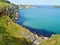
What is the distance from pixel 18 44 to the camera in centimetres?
7900

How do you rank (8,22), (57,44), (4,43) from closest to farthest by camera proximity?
(4,43), (57,44), (8,22)

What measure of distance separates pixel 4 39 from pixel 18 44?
633cm

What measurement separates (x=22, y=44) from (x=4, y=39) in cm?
959

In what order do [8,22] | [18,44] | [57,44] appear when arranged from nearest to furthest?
[18,44] → [57,44] → [8,22]

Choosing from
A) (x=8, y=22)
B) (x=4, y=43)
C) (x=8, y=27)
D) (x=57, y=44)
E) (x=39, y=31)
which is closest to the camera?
(x=4, y=43)

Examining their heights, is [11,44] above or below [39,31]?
above

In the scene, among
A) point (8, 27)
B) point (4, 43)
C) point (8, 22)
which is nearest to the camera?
point (4, 43)

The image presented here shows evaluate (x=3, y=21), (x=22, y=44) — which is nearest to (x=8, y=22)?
(x=3, y=21)

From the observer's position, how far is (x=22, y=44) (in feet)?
270

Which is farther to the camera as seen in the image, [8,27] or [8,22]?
[8,22]

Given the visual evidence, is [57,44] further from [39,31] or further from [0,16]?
[39,31]

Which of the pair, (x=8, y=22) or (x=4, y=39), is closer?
(x=4, y=39)

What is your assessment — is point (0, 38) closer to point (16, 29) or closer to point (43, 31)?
point (16, 29)

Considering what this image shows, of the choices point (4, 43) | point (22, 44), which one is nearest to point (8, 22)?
point (22, 44)
